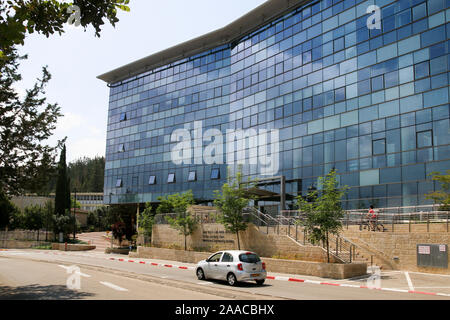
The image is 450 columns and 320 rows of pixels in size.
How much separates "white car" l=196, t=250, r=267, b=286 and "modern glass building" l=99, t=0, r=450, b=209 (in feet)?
57.6

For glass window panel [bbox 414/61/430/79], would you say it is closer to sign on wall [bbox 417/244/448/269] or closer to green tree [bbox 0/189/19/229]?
sign on wall [bbox 417/244/448/269]

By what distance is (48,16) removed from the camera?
28.5 feet

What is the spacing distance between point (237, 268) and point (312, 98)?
25148 mm

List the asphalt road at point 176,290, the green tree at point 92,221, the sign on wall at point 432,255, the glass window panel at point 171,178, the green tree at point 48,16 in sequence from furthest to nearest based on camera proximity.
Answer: the green tree at point 92,221 → the glass window panel at point 171,178 → the sign on wall at point 432,255 → the asphalt road at point 176,290 → the green tree at point 48,16

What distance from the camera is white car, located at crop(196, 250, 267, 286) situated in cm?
1711

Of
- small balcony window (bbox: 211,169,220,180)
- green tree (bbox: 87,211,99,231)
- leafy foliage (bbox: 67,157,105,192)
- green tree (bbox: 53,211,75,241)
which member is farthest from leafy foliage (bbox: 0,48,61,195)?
leafy foliage (bbox: 67,157,105,192)

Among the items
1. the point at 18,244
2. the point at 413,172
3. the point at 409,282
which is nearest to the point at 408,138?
the point at 413,172

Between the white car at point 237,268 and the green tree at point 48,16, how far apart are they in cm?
1178

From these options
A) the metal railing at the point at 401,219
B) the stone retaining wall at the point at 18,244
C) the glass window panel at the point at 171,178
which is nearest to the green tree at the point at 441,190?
the metal railing at the point at 401,219

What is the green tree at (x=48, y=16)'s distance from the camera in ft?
22.4

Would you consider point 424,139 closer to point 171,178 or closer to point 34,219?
point 171,178

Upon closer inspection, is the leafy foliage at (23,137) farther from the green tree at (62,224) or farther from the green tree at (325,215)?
the green tree at (62,224)

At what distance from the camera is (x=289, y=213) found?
29562 millimetres

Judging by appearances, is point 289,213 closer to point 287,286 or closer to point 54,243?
point 287,286
